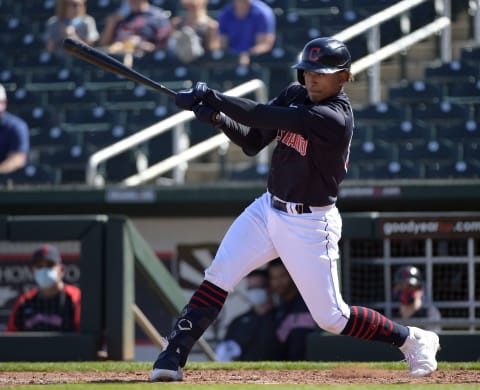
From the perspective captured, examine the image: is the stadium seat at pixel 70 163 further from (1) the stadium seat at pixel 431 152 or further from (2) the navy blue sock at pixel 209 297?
(2) the navy blue sock at pixel 209 297

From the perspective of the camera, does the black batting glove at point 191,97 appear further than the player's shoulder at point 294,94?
No

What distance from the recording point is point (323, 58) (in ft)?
14.9

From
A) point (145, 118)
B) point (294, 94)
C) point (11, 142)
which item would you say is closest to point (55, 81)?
point (145, 118)

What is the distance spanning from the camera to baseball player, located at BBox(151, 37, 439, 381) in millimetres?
4539

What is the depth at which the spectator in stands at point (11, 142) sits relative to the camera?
9.29m

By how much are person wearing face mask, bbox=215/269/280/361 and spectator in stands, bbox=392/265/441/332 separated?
3.18 ft

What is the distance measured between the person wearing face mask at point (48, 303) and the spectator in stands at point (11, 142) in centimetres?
209

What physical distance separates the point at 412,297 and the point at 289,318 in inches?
35.8

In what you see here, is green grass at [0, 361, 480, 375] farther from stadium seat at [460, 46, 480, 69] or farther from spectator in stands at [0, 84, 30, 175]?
stadium seat at [460, 46, 480, 69]

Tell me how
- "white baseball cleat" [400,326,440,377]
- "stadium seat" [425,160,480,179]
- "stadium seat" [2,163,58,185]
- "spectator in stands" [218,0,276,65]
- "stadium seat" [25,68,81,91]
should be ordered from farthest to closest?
"stadium seat" [25,68,81,91]
"spectator in stands" [218,0,276,65]
"stadium seat" [2,163,58,185]
"stadium seat" [425,160,480,179]
"white baseball cleat" [400,326,440,377]

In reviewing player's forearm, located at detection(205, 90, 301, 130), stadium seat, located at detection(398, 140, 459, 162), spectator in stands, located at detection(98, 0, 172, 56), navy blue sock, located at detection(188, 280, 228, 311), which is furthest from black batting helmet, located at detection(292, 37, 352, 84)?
spectator in stands, located at detection(98, 0, 172, 56)

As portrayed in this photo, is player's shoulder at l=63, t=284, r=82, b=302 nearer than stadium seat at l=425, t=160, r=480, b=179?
Yes

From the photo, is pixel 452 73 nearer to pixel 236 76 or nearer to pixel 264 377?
pixel 236 76

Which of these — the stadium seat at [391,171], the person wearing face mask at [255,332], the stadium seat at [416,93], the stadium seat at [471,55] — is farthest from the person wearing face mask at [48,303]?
the stadium seat at [471,55]
